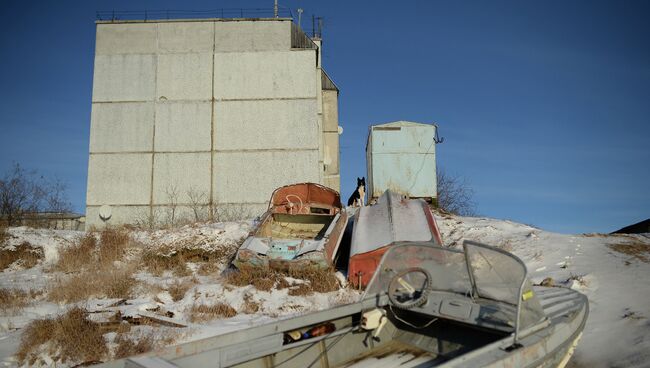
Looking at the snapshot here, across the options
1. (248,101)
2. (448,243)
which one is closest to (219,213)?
(248,101)

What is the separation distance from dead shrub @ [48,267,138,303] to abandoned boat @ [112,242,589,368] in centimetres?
524

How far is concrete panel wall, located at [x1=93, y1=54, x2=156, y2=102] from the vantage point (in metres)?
19.4

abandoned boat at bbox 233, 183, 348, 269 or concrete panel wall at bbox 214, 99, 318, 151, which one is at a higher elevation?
concrete panel wall at bbox 214, 99, 318, 151

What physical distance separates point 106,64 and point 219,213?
822 cm

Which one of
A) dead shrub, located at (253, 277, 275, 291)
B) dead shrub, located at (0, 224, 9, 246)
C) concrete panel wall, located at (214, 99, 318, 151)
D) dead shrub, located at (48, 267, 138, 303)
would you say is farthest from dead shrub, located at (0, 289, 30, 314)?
concrete panel wall, located at (214, 99, 318, 151)

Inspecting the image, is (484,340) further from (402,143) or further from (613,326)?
(402,143)

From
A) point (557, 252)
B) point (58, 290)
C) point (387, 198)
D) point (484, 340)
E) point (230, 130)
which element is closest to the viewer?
point (484, 340)

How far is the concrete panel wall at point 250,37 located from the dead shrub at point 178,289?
12634 millimetres

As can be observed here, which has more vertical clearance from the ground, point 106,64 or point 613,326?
point 106,64

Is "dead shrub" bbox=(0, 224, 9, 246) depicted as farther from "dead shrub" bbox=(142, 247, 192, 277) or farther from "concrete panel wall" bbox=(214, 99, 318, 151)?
"concrete panel wall" bbox=(214, 99, 318, 151)

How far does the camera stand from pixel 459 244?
12.4 metres

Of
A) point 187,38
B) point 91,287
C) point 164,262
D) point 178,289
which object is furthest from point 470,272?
point 187,38

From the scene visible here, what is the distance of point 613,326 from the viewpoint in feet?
21.2

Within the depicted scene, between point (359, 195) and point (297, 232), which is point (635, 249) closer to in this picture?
point (297, 232)
